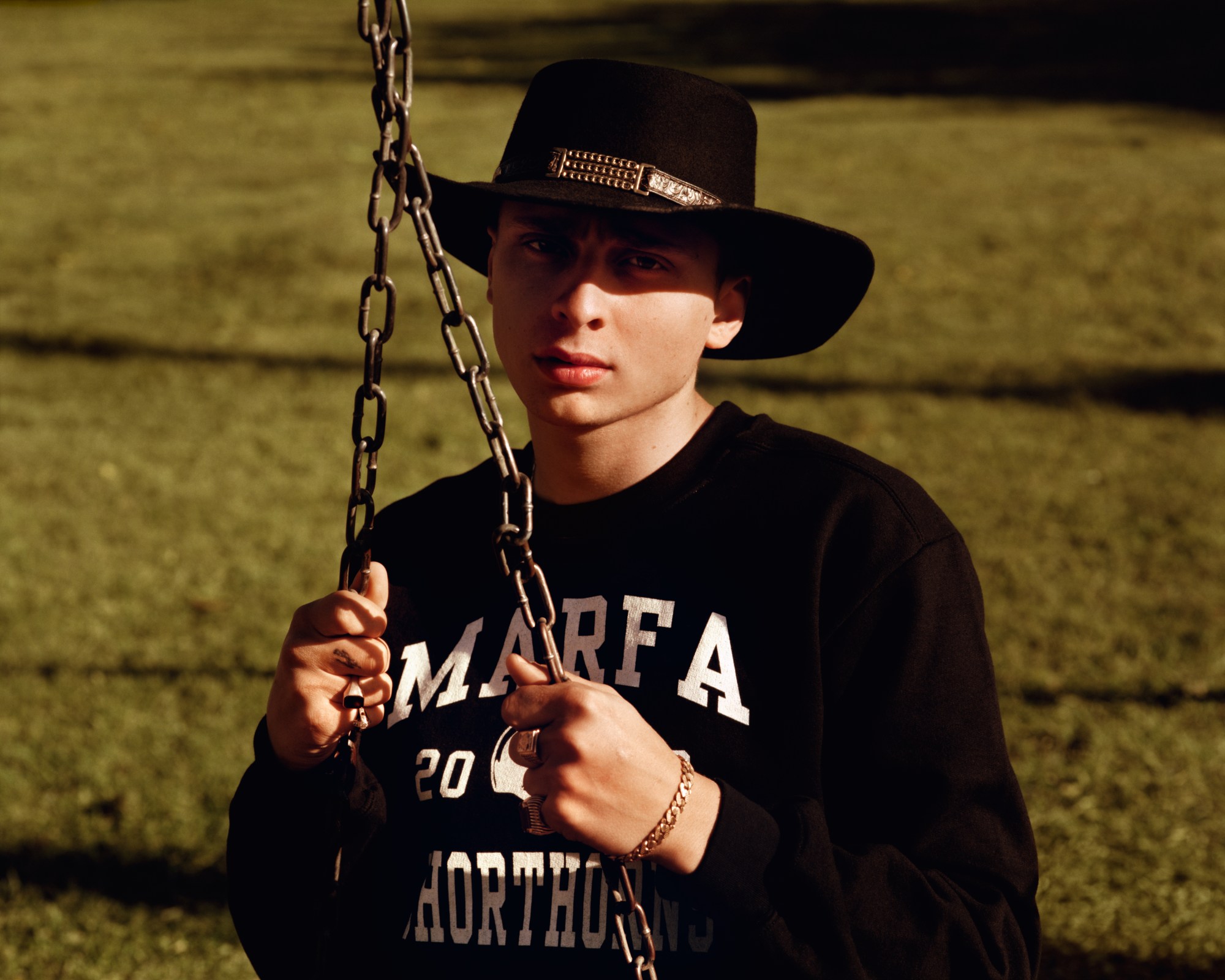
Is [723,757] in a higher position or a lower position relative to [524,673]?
lower

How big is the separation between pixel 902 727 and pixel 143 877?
2.97 meters

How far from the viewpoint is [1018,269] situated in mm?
10875

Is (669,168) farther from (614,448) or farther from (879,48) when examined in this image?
(879,48)

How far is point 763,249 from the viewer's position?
7.04 feet

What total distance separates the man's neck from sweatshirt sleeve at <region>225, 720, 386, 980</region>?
20.6 inches

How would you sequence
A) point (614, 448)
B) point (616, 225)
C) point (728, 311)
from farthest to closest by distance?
point (728, 311) < point (614, 448) < point (616, 225)

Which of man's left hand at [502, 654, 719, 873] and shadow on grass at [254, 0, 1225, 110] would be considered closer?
man's left hand at [502, 654, 719, 873]

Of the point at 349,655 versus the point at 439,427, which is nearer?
the point at 349,655

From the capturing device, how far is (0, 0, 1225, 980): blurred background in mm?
4184

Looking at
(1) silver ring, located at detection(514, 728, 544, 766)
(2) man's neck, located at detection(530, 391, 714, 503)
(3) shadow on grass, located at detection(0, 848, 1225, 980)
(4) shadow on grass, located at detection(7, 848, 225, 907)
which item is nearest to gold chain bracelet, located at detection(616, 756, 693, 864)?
(1) silver ring, located at detection(514, 728, 544, 766)

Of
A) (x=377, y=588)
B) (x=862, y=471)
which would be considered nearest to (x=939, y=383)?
(x=862, y=471)

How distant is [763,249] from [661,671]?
2.26 ft

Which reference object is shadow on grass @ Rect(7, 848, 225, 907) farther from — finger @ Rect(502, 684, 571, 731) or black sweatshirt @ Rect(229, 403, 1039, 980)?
finger @ Rect(502, 684, 571, 731)

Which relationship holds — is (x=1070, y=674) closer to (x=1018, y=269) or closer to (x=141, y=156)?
(x=1018, y=269)
